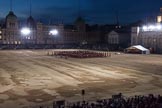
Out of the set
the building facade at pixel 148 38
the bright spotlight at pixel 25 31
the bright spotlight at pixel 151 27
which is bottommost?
the building facade at pixel 148 38

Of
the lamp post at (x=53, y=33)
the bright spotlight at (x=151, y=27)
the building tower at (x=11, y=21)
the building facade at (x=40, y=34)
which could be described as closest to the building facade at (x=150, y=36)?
the bright spotlight at (x=151, y=27)

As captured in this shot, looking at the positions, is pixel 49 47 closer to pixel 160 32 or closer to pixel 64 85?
pixel 160 32

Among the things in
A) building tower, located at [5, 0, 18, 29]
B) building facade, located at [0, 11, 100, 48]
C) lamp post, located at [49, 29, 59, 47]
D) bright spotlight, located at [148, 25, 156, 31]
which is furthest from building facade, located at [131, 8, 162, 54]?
building tower, located at [5, 0, 18, 29]

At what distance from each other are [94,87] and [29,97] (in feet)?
20.0

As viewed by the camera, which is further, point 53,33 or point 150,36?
point 53,33

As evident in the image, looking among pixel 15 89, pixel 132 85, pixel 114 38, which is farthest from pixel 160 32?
pixel 15 89

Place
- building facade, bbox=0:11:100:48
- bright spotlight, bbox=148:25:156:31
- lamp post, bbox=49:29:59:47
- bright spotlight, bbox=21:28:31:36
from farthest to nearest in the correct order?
lamp post, bbox=49:29:59:47 → building facade, bbox=0:11:100:48 → bright spotlight, bbox=21:28:31:36 → bright spotlight, bbox=148:25:156:31

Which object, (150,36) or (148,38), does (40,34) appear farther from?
(150,36)

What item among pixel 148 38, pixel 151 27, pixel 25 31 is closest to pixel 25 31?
pixel 25 31

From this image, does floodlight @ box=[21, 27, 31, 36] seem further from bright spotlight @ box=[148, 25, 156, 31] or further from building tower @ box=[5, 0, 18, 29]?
bright spotlight @ box=[148, 25, 156, 31]

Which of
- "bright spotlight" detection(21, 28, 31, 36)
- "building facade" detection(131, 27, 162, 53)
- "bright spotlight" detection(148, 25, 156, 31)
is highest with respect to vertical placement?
"bright spotlight" detection(21, 28, 31, 36)

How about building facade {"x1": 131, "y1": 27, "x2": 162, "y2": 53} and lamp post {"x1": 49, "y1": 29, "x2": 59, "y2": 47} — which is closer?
building facade {"x1": 131, "y1": 27, "x2": 162, "y2": 53}

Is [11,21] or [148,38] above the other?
[11,21]

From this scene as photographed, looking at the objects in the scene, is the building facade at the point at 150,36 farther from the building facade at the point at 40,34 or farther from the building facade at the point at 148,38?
the building facade at the point at 40,34
